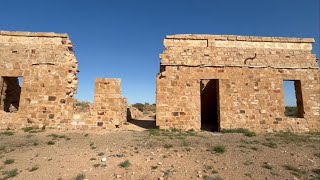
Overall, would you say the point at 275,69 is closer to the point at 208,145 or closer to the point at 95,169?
the point at 208,145

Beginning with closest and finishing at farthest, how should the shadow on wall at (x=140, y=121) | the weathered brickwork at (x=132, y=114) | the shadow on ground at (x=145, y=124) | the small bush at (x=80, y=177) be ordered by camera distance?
the small bush at (x=80, y=177)
the shadow on ground at (x=145, y=124)
the shadow on wall at (x=140, y=121)
the weathered brickwork at (x=132, y=114)

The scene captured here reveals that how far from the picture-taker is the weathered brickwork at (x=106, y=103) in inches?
439

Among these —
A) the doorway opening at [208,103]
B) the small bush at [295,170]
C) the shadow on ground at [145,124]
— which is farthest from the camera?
the doorway opening at [208,103]

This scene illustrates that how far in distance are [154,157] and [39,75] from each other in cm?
749

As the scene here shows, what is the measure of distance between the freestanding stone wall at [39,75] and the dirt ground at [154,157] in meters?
1.54

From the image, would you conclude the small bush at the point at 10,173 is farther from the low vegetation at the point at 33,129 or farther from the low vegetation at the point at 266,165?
the low vegetation at the point at 266,165

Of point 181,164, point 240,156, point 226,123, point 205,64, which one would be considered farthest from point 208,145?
point 205,64

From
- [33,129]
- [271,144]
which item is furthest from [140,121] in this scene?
[271,144]

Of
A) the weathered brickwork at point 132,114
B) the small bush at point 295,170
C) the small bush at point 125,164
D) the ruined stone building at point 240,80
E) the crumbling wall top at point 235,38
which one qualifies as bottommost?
the small bush at point 295,170

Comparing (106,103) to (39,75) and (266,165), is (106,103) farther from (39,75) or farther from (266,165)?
(266,165)

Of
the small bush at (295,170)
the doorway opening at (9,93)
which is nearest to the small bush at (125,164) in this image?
the small bush at (295,170)

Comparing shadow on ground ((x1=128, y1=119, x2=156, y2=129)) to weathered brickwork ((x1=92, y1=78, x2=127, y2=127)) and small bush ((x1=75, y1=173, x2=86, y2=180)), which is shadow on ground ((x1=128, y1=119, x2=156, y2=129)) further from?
small bush ((x1=75, y1=173, x2=86, y2=180))

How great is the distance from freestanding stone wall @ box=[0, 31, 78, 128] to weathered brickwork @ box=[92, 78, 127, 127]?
1274mm

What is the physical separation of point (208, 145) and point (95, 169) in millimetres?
3827
